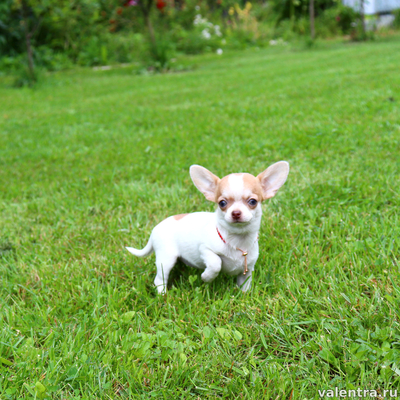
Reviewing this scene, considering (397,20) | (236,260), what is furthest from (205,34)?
(236,260)

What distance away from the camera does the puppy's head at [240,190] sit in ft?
6.20

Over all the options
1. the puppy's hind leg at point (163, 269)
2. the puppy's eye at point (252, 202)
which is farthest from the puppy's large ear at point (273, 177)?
the puppy's hind leg at point (163, 269)

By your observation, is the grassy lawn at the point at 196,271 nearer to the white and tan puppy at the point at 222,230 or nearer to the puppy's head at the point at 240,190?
the white and tan puppy at the point at 222,230

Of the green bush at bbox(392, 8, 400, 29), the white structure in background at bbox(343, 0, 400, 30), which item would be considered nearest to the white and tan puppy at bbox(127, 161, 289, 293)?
the green bush at bbox(392, 8, 400, 29)

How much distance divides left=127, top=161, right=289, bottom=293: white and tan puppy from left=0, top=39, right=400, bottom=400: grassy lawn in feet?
0.46

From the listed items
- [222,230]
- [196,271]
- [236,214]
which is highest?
[236,214]

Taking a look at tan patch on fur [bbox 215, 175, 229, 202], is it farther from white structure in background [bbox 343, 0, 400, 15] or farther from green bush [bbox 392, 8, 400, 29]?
white structure in background [bbox 343, 0, 400, 15]

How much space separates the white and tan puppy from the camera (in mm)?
1946

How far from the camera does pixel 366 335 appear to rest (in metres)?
1.68

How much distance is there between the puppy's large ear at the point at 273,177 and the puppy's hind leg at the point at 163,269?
2.10 feet

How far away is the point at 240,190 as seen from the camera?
1932 mm

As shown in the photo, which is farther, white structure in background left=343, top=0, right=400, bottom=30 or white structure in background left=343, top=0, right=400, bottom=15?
white structure in background left=343, top=0, right=400, bottom=15

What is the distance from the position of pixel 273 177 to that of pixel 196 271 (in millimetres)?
765

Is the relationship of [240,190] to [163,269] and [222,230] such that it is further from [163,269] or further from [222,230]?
[163,269]
